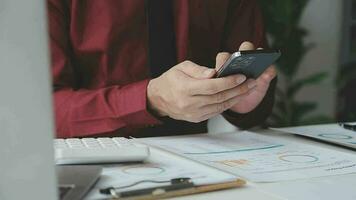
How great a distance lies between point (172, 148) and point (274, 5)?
170 centimetres

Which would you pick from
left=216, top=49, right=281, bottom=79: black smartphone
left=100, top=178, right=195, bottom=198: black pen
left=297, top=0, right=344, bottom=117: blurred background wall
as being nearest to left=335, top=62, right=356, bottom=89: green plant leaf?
left=297, top=0, right=344, bottom=117: blurred background wall

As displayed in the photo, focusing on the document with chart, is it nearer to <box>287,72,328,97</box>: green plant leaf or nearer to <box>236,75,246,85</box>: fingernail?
<box>236,75,246,85</box>: fingernail

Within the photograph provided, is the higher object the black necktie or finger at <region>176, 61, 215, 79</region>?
the black necktie

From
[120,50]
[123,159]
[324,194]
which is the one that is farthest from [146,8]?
[324,194]

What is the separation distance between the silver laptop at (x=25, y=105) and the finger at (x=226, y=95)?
1.41 feet

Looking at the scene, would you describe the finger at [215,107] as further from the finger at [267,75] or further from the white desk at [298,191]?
the white desk at [298,191]

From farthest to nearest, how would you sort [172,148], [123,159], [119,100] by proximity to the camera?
[119,100] < [172,148] < [123,159]

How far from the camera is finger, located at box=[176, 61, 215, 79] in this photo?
766 millimetres

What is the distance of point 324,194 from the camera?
53 centimetres

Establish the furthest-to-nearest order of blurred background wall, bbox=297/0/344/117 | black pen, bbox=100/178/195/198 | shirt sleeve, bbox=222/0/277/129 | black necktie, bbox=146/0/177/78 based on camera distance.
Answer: blurred background wall, bbox=297/0/344/117, shirt sleeve, bbox=222/0/277/129, black necktie, bbox=146/0/177/78, black pen, bbox=100/178/195/198

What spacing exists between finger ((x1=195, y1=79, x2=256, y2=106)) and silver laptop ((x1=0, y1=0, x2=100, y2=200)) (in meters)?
0.43

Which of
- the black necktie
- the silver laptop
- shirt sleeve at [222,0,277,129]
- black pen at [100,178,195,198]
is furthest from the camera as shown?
shirt sleeve at [222,0,277,129]

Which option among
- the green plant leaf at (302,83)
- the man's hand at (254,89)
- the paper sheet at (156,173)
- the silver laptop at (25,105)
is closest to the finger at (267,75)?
the man's hand at (254,89)

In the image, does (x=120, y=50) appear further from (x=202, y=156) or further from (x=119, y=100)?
(x=202, y=156)
